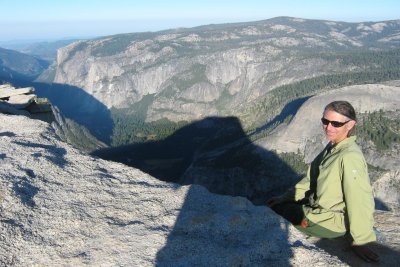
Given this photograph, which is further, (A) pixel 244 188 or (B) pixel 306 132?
(B) pixel 306 132

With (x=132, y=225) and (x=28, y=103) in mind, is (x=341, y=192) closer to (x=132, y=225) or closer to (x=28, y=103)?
(x=132, y=225)

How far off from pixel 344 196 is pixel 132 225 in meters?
6.24

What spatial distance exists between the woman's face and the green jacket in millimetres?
170

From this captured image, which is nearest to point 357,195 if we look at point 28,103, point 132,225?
point 132,225

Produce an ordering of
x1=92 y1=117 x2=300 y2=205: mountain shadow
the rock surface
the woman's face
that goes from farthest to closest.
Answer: x1=92 y1=117 x2=300 y2=205: mountain shadow → the rock surface → the woman's face

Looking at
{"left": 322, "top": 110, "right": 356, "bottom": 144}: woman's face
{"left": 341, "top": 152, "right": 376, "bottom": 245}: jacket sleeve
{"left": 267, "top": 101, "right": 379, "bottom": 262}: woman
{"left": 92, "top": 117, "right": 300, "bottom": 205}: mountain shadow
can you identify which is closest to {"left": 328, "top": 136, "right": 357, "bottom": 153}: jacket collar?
{"left": 267, "top": 101, "right": 379, "bottom": 262}: woman

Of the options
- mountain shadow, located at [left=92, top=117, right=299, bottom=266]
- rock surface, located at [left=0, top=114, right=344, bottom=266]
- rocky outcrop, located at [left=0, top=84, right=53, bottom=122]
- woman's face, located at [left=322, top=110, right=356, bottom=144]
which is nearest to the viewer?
woman's face, located at [left=322, top=110, right=356, bottom=144]

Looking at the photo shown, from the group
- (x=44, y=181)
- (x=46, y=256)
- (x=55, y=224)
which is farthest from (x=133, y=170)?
(x=46, y=256)

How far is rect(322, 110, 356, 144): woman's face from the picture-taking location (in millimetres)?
10188

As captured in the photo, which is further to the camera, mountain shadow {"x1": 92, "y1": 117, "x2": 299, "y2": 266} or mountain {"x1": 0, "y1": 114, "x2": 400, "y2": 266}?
mountain shadow {"x1": 92, "y1": 117, "x2": 299, "y2": 266}

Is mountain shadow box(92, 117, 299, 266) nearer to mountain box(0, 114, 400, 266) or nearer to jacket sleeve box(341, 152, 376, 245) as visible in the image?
mountain box(0, 114, 400, 266)

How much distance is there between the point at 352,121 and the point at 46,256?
347 inches

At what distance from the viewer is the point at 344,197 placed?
9.74 m

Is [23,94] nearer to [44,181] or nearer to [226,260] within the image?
[44,181]
